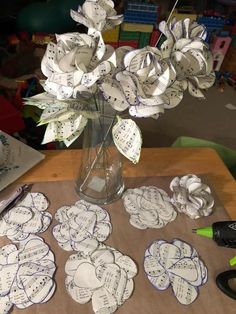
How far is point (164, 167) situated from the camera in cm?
83

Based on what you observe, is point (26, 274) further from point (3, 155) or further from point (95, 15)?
point (95, 15)

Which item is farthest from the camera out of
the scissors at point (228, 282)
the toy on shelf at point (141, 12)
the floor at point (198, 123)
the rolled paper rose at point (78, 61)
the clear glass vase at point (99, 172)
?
the toy on shelf at point (141, 12)

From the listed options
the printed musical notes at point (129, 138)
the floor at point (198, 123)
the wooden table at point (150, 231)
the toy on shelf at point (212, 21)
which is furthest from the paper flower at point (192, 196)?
the toy on shelf at point (212, 21)

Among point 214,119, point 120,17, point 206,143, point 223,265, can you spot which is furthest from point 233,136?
point 120,17

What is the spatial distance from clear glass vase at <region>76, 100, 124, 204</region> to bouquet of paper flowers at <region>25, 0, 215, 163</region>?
0.43ft

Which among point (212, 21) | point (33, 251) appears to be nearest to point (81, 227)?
point (33, 251)

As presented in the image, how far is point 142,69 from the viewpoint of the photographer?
482 mm

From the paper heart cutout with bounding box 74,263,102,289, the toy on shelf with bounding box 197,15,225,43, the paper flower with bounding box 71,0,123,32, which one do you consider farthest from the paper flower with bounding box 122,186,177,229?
the toy on shelf with bounding box 197,15,225,43

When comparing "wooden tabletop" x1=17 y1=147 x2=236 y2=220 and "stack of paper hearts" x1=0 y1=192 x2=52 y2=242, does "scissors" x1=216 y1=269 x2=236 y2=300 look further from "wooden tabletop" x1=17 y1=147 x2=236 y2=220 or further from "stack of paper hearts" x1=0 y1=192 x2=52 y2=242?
"stack of paper hearts" x1=0 y1=192 x2=52 y2=242

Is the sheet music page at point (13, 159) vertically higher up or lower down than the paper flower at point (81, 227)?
higher up

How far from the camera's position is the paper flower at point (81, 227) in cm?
63

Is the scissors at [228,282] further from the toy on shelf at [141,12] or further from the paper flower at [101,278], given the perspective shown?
the toy on shelf at [141,12]

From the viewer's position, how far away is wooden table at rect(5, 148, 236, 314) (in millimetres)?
556

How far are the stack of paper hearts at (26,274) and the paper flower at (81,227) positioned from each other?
0.04 m
